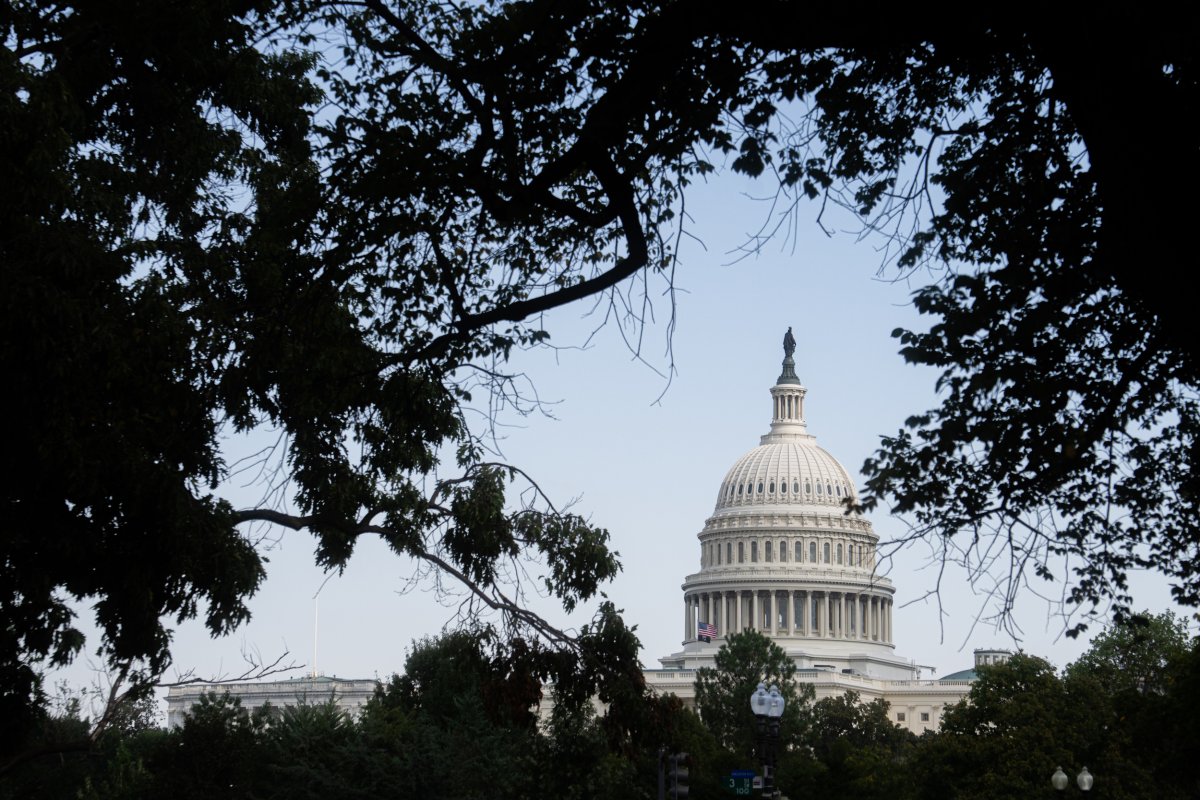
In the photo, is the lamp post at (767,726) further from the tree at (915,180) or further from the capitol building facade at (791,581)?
the capitol building facade at (791,581)

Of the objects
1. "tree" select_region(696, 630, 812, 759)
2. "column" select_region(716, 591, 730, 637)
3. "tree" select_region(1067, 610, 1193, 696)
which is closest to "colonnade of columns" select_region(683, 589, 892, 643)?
"column" select_region(716, 591, 730, 637)

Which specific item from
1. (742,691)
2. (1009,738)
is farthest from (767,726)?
(742,691)

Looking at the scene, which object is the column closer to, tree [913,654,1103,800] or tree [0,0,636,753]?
tree [913,654,1103,800]

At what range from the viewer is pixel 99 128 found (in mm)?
20031

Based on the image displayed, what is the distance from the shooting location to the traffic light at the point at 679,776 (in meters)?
26.2

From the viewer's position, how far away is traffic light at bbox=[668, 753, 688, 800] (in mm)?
26250

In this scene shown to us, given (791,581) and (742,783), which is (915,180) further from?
(791,581)

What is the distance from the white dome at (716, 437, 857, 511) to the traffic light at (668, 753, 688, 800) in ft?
467

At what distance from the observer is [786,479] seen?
561 feet

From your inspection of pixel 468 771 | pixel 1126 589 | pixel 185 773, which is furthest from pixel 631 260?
pixel 185 773

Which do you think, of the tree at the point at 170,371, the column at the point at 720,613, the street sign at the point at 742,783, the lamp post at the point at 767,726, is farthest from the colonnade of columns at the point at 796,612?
the tree at the point at 170,371

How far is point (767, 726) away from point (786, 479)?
140 metres

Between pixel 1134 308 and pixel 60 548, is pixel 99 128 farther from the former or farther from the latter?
pixel 1134 308

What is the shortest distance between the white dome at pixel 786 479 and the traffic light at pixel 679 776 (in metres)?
142
